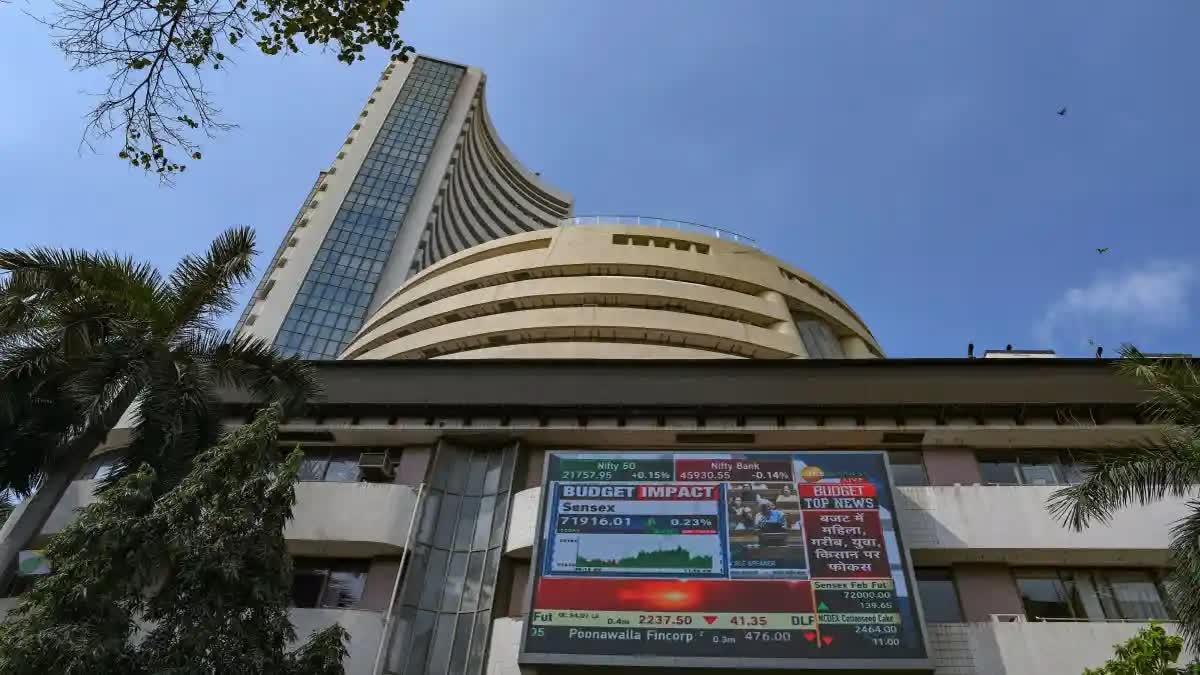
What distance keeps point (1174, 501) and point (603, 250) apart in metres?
21.5

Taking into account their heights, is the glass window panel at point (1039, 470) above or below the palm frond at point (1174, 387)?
above

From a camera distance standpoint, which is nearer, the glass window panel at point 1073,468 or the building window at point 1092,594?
the building window at point 1092,594

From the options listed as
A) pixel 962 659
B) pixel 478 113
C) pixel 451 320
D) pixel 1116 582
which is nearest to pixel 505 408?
pixel 962 659

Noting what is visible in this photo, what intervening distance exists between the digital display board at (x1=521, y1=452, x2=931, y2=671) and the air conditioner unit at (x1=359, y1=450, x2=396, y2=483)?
3.84 m

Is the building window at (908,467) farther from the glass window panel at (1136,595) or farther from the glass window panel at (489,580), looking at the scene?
the glass window panel at (489,580)

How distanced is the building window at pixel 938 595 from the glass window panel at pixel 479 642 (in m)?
8.12

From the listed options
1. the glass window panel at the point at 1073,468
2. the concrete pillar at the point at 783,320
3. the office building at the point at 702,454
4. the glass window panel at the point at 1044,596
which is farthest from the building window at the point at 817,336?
the glass window panel at the point at 1044,596

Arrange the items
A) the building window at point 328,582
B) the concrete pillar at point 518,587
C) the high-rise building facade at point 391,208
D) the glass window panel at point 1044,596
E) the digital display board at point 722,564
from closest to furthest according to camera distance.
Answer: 1. the digital display board at point 722,564
2. the glass window panel at point 1044,596
3. the concrete pillar at point 518,587
4. the building window at point 328,582
5. the high-rise building facade at point 391,208

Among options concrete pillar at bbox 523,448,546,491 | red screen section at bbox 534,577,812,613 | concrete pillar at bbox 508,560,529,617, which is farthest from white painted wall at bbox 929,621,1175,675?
concrete pillar at bbox 523,448,546,491

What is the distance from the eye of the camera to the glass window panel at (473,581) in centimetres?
1498

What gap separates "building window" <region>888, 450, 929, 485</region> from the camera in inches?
667

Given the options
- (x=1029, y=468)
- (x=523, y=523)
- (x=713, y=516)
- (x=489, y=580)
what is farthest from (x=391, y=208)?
(x=1029, y=468)

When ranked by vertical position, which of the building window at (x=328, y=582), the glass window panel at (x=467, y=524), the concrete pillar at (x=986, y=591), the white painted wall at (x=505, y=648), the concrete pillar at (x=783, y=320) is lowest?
the white painted wall at (x=505, y=648)

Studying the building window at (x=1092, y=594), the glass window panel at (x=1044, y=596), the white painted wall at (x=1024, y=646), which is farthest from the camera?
the glass window panel at (x=1044, y=596)
